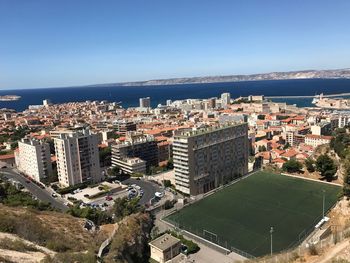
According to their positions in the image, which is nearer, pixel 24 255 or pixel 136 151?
pixel 24 255

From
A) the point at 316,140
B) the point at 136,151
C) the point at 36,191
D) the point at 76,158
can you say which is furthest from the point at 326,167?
the point at 36,191

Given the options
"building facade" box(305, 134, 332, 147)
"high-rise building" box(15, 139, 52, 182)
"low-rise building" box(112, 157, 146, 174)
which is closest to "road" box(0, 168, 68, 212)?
"high-rise building" box(15, 139, 52, 182)

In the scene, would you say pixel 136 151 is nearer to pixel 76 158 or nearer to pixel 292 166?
pixel 76 158

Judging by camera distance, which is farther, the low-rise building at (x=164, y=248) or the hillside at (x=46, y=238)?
the low-rise building at (x=164, y=248)

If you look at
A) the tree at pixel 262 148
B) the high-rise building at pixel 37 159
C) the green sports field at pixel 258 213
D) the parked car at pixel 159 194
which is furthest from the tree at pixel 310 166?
the high-rise building at pixel 37 159

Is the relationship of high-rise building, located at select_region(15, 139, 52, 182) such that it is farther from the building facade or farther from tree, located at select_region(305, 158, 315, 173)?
the building facade

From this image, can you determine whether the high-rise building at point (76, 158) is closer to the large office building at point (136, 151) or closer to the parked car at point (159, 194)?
the large office building at point (136, 151)
